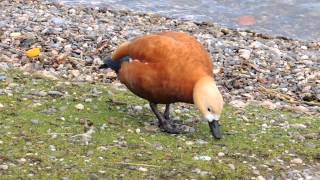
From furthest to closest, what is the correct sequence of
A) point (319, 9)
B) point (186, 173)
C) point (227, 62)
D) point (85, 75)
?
1. point (319, 9)
2. point (227, 62)
3. point (85, 75)
4. point (186, 173)

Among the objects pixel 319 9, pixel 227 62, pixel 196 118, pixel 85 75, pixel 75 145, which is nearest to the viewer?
pixel 75 145

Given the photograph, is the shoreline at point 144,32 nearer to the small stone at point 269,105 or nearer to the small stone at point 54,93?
the small stone at point 269,105

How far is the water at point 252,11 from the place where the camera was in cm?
1295

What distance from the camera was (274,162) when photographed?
20.1ft

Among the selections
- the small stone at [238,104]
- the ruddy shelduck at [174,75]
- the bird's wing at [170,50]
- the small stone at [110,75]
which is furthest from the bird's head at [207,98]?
the small stone at [110,75]

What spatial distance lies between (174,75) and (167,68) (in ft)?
0.29

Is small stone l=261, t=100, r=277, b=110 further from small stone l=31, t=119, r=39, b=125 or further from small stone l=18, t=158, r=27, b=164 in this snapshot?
small stone l=18, t=158, r=27, b=164

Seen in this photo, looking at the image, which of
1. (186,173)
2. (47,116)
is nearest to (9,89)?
(47,116)

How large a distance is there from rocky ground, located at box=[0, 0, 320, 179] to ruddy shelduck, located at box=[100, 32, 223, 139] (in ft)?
2.05

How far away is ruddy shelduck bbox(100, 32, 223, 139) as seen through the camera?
6.36m

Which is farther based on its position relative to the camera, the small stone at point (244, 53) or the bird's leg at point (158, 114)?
the small stone at point (244, 53)

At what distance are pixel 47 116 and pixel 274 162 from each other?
80.6 inches

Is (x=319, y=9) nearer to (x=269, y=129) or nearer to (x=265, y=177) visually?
(x=269, y=129)

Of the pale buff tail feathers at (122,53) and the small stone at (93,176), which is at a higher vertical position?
the pale buff tail feathers at (122,53)
